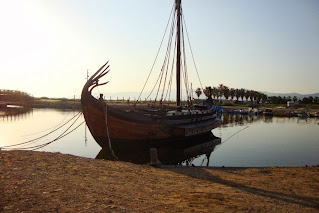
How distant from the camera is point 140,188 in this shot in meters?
8.51

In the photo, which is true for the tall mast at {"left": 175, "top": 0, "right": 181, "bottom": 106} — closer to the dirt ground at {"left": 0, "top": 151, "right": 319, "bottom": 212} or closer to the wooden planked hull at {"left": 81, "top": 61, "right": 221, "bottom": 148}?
the wooden planked hull at {"left": 81, "top": 61, "right": 221, "bottom": 148}

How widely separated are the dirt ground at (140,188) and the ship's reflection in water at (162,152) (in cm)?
602

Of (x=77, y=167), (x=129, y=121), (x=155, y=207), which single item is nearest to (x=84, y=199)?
(x=155, y=207)

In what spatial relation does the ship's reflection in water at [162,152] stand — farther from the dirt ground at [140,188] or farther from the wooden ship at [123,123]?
the dirt ground at [140,188]

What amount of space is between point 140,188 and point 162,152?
12.1 meters

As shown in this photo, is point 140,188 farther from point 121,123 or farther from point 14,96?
point 14,96

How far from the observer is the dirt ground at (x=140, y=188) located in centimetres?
662

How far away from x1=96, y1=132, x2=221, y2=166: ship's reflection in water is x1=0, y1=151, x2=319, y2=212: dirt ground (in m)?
6.02

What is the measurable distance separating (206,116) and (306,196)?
72.7 ft

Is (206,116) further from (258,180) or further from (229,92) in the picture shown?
(229,92)

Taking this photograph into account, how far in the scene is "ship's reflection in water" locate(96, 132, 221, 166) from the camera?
18.1m

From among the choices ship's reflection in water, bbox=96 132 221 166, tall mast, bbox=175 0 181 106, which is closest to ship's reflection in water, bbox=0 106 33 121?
tall mast, bbox=175 0 181 106

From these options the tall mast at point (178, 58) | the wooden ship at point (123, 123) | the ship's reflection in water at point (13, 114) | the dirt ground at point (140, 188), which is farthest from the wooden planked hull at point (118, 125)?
the ship's reflection in water at point (13, 114)

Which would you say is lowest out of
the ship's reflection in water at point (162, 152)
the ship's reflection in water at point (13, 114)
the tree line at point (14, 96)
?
the ship's reflection in water at point (162, 152)
